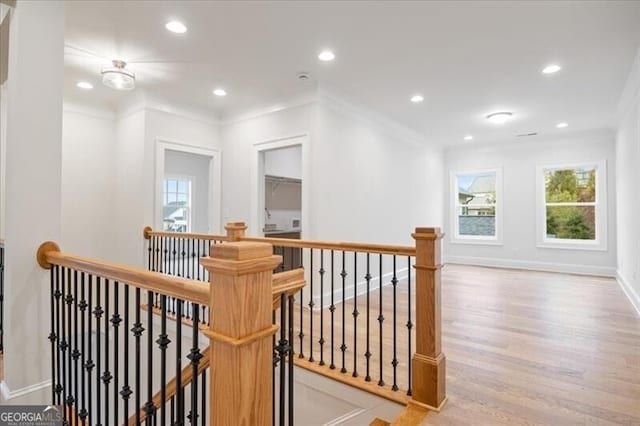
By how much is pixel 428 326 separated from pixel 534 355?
140cm

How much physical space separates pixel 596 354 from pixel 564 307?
157cm

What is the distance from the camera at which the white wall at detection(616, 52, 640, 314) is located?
3.78 metres

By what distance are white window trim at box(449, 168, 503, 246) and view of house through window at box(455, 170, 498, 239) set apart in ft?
0.08

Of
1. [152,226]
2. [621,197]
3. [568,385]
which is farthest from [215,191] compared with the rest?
[621,197]

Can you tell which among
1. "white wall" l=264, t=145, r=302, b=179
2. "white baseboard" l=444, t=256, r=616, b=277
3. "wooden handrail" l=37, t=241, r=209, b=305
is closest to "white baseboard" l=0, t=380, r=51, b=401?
"wooden handrail" l=37, t=241, r=209, b=305

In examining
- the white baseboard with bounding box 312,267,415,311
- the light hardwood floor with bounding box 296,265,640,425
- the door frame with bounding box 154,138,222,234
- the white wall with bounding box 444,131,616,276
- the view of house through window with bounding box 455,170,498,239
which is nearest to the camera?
the light hardwood floor with bounding box 296,265,640,425

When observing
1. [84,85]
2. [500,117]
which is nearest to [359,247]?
[84,85]

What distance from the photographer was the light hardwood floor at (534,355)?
6.45 ft

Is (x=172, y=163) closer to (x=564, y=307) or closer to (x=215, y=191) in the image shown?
(x=215, y=191)

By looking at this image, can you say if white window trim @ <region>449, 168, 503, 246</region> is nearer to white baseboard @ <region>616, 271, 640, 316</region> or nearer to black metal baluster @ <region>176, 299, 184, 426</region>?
white baseboard @ <region>616, 271, 640, 316</region>

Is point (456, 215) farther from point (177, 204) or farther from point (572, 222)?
point (177, 204)

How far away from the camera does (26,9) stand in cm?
207

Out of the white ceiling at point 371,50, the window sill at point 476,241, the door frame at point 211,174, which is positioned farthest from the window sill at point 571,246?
the door frame at point 211,174
